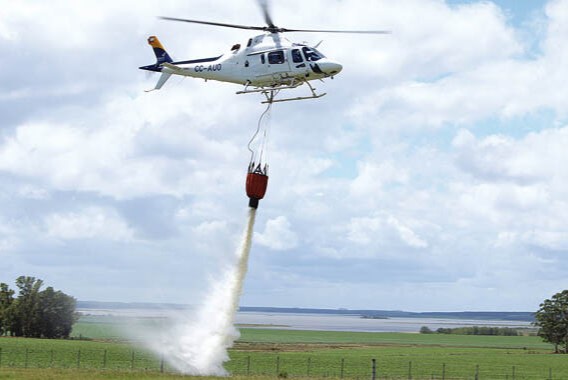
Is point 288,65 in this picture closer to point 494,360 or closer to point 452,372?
point 452,372

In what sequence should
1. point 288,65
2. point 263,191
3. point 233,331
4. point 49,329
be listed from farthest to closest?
point 49,329 → point 233,331 → point 263,191 → point 288,65

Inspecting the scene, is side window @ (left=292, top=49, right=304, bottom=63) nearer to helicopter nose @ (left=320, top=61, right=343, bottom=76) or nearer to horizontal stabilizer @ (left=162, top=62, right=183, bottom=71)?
helicopter nose @ (left=320, top=61, right=343, bottom=76)

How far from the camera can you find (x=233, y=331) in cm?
5225

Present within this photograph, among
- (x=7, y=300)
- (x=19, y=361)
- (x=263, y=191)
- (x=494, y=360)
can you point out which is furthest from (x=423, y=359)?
(x=7, y=300)

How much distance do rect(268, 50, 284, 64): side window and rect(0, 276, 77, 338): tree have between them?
301ft

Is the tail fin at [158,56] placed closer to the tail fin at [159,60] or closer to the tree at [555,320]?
the tail fin at [159,60]

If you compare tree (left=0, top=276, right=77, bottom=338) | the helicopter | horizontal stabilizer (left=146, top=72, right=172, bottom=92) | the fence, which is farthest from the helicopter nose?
tree (left=0, top=276, right=77, bottom=338)

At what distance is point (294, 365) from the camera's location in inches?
3147

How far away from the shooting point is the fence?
69.6 m

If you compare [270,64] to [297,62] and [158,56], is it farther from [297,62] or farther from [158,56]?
[158,56]

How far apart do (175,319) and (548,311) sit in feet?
317

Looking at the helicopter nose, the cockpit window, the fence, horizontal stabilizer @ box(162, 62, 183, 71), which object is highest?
horizontal stabilizer @ box(162, 62, 183, 71)

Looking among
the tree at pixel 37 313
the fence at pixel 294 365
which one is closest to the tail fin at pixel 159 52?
the fence at pixel 294 365

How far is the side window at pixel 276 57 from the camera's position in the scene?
138 feet
